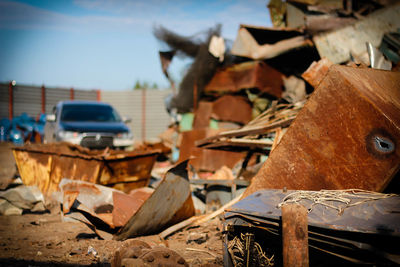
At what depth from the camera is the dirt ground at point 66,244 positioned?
10.6 feet

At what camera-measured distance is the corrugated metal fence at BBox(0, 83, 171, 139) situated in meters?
16.6

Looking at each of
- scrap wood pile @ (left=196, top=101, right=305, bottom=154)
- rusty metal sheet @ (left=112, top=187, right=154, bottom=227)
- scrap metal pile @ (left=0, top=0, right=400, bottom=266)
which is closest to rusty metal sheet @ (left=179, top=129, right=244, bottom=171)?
scrap metal pile @ (left=0, top=0, right=400, bottom=266)

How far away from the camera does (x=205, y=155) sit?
791 centimetres

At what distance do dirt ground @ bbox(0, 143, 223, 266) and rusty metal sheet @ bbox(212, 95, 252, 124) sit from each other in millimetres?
4318

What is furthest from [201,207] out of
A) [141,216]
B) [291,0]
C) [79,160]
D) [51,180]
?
[291,0]

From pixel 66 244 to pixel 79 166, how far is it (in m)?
1.80

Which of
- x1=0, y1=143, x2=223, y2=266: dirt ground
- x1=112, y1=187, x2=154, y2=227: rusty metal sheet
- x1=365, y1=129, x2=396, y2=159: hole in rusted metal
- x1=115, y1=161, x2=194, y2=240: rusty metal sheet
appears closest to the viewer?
x1=365, y1=129, x2=396, y2=159: hole in rusted metal

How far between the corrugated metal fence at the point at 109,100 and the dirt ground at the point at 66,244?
12.9 m

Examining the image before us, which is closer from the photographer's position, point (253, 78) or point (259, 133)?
point (259, 133)

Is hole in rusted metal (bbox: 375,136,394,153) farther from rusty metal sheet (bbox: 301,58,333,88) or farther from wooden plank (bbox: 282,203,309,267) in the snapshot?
rusty metal sheet (bbox: 301,58,333,88)

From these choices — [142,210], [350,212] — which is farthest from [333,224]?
[142,210]

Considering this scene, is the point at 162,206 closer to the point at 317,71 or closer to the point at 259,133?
Result: the point at 259,133

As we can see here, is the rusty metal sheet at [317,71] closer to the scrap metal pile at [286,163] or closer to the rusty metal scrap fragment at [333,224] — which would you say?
the scrap metal pile at [286,163]

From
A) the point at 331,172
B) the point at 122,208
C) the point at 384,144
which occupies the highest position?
the point at 384,144
